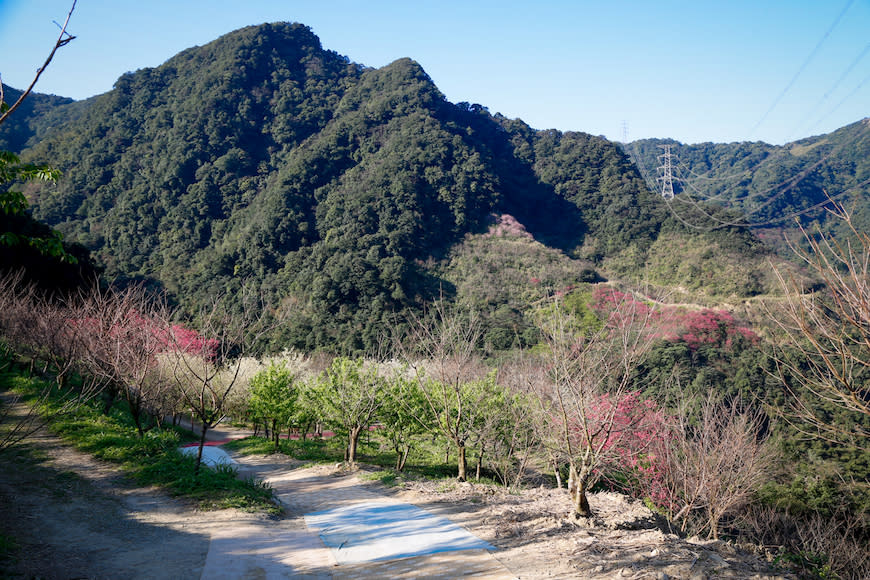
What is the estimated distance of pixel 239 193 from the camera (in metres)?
53.9

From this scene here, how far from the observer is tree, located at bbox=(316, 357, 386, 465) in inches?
527

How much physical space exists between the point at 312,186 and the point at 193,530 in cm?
4884

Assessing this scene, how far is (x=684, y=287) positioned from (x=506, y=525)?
38212 millimetres

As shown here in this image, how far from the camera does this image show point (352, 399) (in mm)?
13539

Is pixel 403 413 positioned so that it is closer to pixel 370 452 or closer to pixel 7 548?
pixel 370 452

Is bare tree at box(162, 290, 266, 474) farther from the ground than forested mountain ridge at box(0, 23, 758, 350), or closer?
closer

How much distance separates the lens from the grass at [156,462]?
798 cm

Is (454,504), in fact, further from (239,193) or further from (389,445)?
(239,193)

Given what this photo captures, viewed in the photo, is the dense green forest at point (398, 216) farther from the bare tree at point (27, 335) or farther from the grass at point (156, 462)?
the grass at point (156, 462)

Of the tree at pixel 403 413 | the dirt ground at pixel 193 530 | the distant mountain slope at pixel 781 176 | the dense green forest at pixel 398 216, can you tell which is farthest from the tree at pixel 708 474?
the distant mountain slope at pixel 781 176

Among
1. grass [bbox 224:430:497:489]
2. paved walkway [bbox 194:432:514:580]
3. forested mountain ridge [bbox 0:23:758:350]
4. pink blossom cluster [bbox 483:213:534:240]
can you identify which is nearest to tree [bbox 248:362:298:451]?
grass [bbox 224:430:497:489]

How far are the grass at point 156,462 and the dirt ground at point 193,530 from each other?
316mm

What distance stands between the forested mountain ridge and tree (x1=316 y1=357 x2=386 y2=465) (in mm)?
20282

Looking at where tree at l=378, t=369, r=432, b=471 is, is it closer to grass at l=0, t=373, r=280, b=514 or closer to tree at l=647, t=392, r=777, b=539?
grass at l=0, t=373, r=280, b=514
